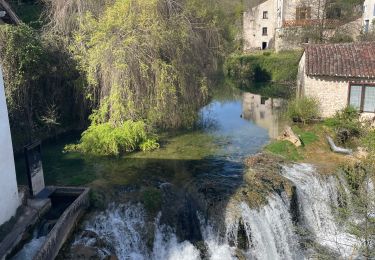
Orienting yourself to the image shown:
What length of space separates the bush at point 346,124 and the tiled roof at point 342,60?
6.07ft

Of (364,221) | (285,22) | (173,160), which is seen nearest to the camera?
(364,221)

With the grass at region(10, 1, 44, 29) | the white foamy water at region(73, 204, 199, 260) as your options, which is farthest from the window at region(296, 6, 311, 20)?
the white foamy water at region(73, 204, 199, 260)

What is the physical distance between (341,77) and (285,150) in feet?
20.0

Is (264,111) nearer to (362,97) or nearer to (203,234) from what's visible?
(362,97)

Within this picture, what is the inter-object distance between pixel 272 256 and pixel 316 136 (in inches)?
313

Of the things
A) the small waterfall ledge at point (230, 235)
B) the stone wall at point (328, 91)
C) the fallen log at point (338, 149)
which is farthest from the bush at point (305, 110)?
the small waterfall ledge at point (230, 235)

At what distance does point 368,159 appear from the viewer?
Answer: 13.8 m

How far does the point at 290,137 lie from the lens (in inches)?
705

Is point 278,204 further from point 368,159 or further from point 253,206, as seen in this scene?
point 368,159

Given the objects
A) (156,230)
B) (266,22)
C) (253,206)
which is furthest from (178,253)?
(266,22)

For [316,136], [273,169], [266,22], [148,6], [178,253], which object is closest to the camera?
[178,253]

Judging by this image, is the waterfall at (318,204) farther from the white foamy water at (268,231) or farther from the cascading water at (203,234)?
the cascading water at (203,234)

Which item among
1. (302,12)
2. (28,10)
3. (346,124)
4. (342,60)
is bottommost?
(346,124)

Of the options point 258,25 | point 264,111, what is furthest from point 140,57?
point 258,25
